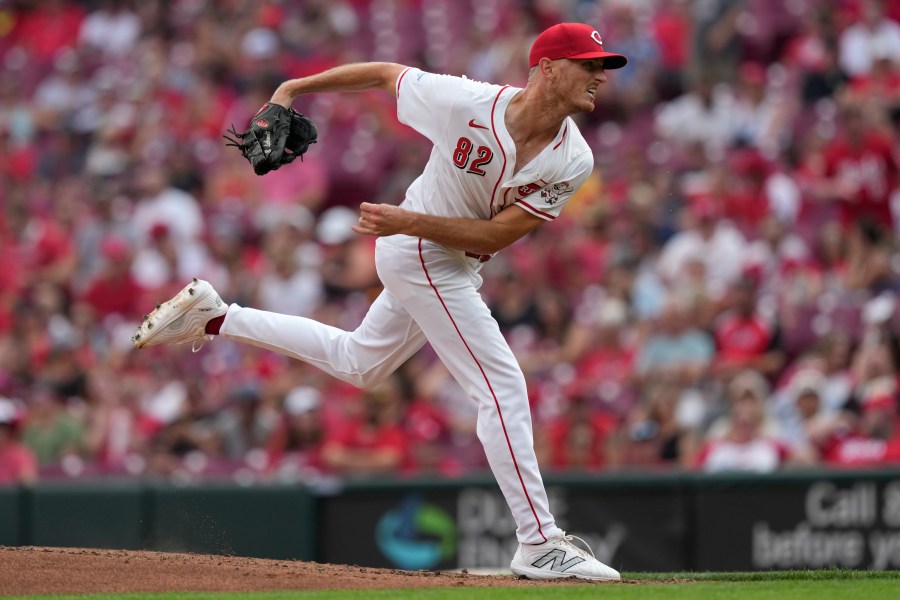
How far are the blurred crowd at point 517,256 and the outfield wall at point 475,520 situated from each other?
50 centimetres

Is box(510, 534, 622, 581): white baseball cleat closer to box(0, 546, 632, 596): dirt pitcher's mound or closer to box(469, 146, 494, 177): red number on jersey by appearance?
box(0, 546, 632, 596): dirt pitcher's mound

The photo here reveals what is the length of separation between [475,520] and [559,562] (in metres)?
2.77

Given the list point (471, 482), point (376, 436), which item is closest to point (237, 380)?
point (376, 436)

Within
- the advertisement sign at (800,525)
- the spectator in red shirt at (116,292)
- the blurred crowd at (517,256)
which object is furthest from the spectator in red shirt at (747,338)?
the spectator in red shirt at (116,292)

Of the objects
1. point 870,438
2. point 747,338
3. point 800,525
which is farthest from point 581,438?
point 870,438

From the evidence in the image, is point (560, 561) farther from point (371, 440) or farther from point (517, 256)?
point (517, 256)

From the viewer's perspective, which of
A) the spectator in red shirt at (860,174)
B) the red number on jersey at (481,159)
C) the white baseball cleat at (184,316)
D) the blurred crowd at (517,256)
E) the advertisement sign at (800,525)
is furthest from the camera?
the spectator in red shirt at (860,174)

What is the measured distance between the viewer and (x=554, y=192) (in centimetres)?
552

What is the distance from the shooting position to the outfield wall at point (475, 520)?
7.87 meters

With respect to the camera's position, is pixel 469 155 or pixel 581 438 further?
pixel 581 438

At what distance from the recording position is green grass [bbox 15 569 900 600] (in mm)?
5016

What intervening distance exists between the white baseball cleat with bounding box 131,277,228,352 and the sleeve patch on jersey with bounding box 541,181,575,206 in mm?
1470

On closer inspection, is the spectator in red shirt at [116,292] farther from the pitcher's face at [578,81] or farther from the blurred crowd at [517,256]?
the pitcher's face at [578,81]

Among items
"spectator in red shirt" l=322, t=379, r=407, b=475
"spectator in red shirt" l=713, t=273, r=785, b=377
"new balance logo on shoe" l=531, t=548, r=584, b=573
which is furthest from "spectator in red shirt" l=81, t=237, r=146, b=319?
"new balance logo on shoe" l=531, t=548, r=584, b=573
